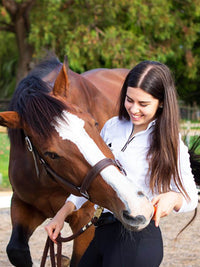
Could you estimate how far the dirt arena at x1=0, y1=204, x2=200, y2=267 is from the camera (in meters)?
4.08

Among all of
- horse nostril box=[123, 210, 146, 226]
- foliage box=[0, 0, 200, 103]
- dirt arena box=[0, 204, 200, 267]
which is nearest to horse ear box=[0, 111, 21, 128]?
horse nostril box=[123, 210, 146, 226]

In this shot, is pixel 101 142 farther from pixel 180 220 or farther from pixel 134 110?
pixel 180 220

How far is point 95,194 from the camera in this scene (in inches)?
75.7

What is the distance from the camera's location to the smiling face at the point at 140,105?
6.27 feet

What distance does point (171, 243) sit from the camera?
4621 millimetres

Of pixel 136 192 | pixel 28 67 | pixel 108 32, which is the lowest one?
pixel 28 67

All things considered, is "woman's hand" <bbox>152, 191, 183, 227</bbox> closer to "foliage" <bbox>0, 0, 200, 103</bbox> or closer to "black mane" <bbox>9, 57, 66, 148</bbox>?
"black mane" <bbox>9, 57, 66, 148</bbox>

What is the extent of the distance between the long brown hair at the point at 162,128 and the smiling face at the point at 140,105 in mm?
22

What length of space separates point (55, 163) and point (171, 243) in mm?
2950

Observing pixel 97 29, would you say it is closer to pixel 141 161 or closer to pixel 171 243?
pixel 171 243

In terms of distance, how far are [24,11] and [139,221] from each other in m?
16.2

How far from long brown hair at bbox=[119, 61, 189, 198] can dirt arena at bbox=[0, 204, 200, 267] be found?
232 cm

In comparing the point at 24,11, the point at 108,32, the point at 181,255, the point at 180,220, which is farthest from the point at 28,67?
the point at 181,255

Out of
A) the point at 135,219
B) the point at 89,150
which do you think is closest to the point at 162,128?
the point at 89,150
